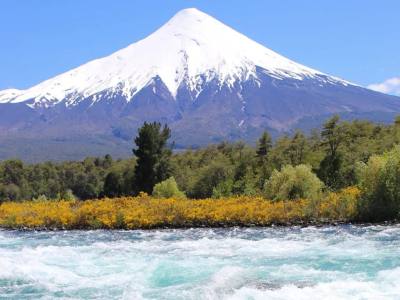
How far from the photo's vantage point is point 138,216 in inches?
1597

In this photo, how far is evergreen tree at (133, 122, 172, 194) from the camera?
227 ft

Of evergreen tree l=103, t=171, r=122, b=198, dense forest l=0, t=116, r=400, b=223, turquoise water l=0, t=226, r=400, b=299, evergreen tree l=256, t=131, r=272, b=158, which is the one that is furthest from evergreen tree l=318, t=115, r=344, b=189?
evergreen tree l=103, t=171, r=122, b=198

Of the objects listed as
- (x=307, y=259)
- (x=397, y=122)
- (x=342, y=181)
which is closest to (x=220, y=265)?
(x=307, y=259)

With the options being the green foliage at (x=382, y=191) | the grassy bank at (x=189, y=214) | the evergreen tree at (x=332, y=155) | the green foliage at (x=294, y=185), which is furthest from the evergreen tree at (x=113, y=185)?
the green foliage at (x=382, y=191)

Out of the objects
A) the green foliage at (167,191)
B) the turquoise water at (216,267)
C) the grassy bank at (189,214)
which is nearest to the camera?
the turquoise water at (216,267)

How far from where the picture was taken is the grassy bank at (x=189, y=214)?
37.7 meters

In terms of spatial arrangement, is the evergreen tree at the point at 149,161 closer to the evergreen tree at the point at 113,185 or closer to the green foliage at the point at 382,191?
the evergreen tree at the point at 113,185

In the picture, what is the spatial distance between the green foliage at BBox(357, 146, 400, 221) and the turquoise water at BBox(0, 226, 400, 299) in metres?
3.26

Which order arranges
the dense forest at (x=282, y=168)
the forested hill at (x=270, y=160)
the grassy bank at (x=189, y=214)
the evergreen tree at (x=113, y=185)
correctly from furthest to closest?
the evergreen tree at (x=113, y=185), the forested hill at (x=270, y=160), the grassy bank at (x=189, y=214), the dense forest at (x=282, y=168)

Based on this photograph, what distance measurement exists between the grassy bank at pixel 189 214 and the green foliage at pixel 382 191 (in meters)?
1.01

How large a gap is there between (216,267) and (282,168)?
2474 centimetres

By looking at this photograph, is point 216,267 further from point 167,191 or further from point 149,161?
point 149,161

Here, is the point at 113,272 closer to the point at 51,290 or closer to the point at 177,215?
the point at 51,290

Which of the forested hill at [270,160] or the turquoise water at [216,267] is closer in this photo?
the turquoise water at [216,267]
